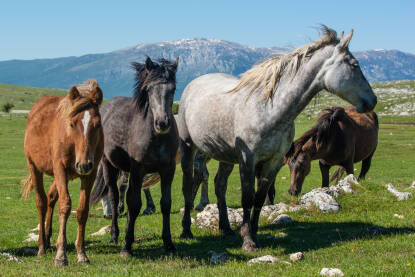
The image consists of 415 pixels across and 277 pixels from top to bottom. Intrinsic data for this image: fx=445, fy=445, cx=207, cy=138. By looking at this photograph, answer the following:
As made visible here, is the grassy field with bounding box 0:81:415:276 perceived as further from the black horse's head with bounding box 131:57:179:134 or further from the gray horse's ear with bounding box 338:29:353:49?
the black horse's head with bounding box 131:57:179:134

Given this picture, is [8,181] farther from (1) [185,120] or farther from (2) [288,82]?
(2) [288,82]

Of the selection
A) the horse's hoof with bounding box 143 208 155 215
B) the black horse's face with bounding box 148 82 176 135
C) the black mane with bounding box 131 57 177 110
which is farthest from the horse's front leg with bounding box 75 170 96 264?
the horse's hoof with bounding box 143 208 155 215

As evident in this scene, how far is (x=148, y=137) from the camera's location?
7750 millimetres

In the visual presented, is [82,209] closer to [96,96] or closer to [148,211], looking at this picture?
[96,96]

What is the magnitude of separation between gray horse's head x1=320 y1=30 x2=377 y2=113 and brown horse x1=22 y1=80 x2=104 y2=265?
3945 mm

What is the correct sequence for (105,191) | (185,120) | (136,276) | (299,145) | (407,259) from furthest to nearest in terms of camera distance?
(299,145) → (105,191) → (185,120) → (407,259) → (136,276)

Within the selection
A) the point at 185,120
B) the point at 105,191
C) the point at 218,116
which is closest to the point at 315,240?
the point at 218,116

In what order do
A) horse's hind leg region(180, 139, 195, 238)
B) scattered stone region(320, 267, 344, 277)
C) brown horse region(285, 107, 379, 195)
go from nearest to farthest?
scattered stone region(320, 267, 344, 277) < horse's hind leg region(180, 139, 195, 238) < brown horse region(285, 107, 379, 195)

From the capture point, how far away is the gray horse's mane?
7809mm

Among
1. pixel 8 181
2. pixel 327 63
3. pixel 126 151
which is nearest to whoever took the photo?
pixel 327 63

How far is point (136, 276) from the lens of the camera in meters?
5.86

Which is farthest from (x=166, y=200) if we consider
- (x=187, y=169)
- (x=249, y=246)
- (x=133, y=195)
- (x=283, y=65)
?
(x=283, y=65)

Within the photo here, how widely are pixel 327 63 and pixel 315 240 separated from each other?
10.8 ft

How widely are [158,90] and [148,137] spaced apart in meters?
0.87
